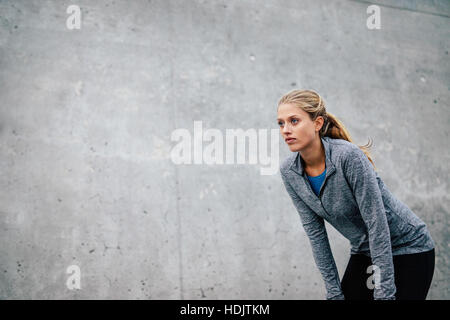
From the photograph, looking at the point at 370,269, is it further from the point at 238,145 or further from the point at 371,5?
the point at 371,5

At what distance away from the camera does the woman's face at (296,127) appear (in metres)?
1.64

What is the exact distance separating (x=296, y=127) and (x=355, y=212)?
1.51 ft

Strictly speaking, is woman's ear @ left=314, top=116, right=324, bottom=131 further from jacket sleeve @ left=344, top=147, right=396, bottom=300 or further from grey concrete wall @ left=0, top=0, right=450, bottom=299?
grey concrete wall @ left=0, top=0, right=450, bottom=299

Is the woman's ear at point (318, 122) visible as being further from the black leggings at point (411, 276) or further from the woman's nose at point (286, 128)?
the black leggings at point (411, 276)

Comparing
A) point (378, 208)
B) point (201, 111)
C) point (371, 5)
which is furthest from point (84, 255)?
point (371, 5)

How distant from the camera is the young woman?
59.3 inches

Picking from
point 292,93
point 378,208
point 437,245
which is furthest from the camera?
point 437,245

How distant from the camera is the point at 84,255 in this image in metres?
2.81

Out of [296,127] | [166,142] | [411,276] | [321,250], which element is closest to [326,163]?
[296,127]

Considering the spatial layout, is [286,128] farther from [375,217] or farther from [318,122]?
[375,217]

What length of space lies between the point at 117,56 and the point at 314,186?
7.03 ft

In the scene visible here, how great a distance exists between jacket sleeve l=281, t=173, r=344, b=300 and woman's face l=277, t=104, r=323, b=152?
0.81 feet

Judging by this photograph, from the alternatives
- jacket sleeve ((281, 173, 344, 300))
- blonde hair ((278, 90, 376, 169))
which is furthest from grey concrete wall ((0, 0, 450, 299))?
blonde hair ((278, 90, 376, 169))

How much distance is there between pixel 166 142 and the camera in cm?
307
